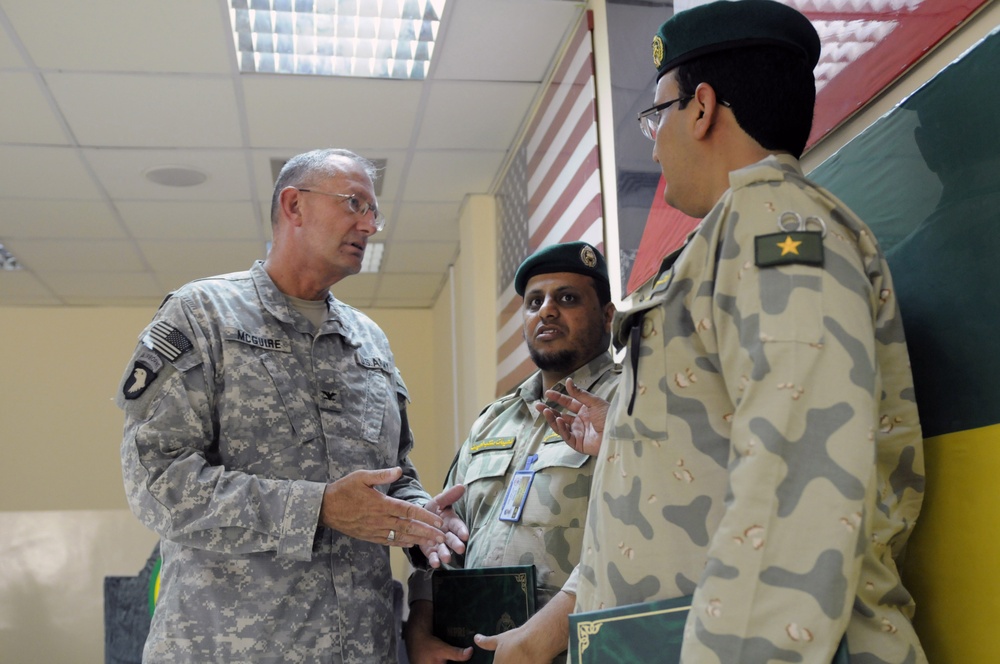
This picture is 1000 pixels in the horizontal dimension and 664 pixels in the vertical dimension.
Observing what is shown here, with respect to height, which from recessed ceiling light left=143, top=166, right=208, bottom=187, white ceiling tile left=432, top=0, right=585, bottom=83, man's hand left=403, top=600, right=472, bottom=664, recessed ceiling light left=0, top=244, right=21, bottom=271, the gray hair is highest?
white ceiling tile left=432, top=0, right=585, bottom=83

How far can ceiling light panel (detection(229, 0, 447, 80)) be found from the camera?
12.2ft

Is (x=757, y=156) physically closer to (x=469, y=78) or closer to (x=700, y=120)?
(x=700, y=120)

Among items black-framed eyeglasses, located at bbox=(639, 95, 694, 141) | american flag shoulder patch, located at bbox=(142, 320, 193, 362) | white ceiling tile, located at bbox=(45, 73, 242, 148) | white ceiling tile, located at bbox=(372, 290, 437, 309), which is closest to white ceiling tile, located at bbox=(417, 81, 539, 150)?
white ceiling tile, located at bbox=(45, 73, 242, 148)

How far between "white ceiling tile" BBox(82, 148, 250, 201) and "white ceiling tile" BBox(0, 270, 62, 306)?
1.94 m

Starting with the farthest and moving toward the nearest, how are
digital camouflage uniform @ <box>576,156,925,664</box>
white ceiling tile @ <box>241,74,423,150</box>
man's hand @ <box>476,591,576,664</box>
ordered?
white ceiling tile @ <box>241,74,423,150</box> < man's hand @ <box>476,591,576,664</box> < digital camouflage uniform @ <box>576,156,925,664</box>

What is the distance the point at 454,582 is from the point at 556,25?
2508mm

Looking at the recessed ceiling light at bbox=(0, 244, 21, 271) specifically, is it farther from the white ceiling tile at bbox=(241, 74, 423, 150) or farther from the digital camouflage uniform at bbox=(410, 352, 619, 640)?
the digital camouflage uniform at bbox=(410, 352, 619, 640)

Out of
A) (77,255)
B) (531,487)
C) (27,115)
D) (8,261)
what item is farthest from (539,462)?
(8,261)

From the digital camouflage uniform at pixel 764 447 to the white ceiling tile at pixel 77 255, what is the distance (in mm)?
5489

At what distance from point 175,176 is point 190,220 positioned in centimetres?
68

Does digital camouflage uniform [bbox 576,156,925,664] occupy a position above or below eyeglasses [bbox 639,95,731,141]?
below

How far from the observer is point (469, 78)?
13.6 ft

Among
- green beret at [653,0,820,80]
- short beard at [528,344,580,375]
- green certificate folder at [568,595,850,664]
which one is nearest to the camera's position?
green certificate folder at [568,595,850,664]

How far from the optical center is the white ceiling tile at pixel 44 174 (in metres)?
4.66
